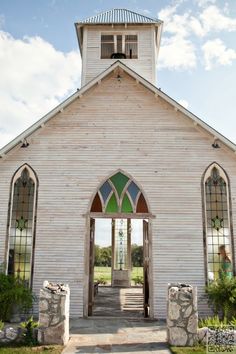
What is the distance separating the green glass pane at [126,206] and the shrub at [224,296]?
Result: 3.29 meters

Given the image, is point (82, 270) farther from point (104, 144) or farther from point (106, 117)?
point (106, 117)

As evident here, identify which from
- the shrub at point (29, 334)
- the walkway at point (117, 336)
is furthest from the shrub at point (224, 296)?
the shrub at point (29, 334)

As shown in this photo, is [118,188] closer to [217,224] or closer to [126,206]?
[126,206]

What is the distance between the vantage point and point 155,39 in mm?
16422

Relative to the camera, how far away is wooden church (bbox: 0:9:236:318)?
1098 cm

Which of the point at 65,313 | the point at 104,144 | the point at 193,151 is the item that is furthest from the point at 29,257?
→ the point at 193,151

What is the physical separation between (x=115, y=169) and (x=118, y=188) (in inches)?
24.5

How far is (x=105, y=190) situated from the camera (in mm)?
11570

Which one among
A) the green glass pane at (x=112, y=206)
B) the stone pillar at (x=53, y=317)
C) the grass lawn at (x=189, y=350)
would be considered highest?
the green glass pane at (x=112, y=206)

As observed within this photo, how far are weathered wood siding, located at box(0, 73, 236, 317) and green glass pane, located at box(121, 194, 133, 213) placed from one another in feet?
2.09

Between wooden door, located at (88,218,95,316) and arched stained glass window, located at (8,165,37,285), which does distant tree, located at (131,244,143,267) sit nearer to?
wooden door, located at (88,218,95,316)

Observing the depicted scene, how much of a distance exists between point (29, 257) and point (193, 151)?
20.3 ft

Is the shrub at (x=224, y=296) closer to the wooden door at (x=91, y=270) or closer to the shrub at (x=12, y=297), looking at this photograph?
the wooden door at (x=91, y=270)

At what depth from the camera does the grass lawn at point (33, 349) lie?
7086 mm
